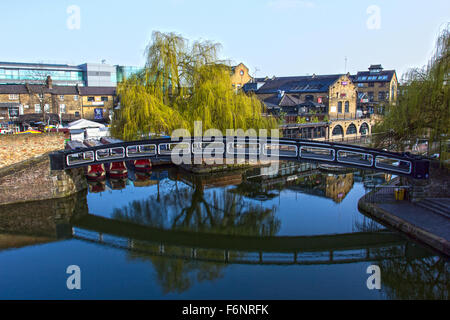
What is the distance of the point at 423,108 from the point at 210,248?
11196 mm

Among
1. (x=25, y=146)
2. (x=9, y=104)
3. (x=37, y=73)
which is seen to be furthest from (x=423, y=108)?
(x=37, y=73)

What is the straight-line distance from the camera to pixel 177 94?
2381 centimetres

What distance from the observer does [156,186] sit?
22.8 metres

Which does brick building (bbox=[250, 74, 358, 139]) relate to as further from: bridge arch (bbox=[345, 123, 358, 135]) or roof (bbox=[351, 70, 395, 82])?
roof (bbox=[351, 70, 395, 82])

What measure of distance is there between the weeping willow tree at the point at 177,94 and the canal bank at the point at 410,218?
10.1 m

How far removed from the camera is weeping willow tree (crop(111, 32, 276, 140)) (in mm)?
22094


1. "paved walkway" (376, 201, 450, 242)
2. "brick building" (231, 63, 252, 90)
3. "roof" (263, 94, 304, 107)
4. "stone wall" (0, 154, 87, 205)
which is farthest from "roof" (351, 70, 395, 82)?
"stone wall" (0, 154, 87, 205)

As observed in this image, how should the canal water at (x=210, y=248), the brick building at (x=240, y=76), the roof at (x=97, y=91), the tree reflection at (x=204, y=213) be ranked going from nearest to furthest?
1. the canal water at (x=210, y=248)
2. the tree reflection at (x=204, y=213)
3. the roof at (x=97, y=91)
4. the brick building at (x=240, y=76)

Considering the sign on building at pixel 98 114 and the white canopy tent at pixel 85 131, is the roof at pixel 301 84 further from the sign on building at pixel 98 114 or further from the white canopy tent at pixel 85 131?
the white canopy tent at pixel 85 131

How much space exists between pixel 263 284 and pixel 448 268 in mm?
5746

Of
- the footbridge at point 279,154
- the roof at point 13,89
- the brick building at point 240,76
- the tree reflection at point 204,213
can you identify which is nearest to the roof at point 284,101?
the brick building at point 240,76

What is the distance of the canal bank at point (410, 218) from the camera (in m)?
12.4
